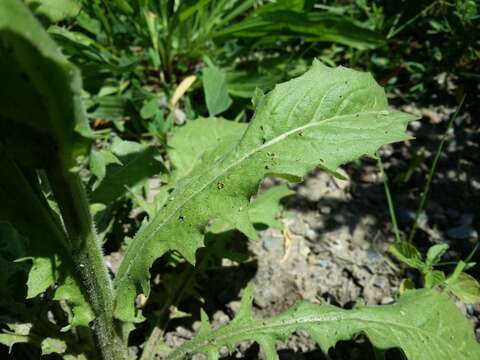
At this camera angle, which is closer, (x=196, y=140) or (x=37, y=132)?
(x=37, y=132)

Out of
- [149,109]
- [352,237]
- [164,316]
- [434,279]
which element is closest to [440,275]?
[434,279]

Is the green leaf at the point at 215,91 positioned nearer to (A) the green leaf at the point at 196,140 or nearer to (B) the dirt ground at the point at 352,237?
(A) the green leaf at the point at 196,140

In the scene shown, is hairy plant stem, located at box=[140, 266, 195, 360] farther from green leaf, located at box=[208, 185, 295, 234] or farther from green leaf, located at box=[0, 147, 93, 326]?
green leaf, located at box=[0, 147, 93, 326]

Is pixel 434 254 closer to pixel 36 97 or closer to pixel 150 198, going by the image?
pixel 150 198

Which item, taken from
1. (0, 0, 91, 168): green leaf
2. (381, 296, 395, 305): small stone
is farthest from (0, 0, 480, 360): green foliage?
(381, 296, 395, 305): small stone

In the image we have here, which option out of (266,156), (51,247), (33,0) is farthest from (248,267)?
(33,0)

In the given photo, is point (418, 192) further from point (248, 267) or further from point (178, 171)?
point (178, 171)
